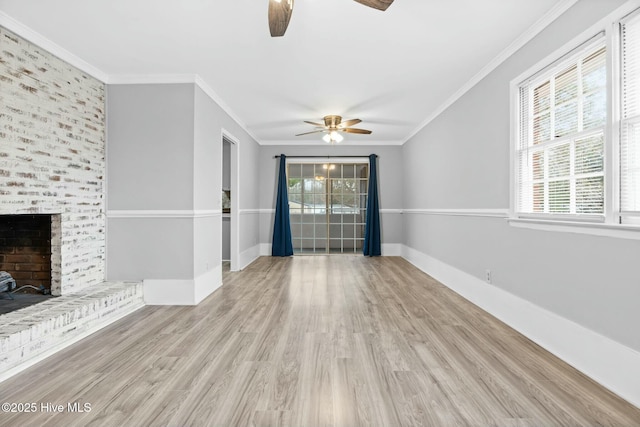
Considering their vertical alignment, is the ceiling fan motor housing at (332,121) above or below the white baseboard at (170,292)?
above

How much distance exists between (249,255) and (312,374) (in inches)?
176

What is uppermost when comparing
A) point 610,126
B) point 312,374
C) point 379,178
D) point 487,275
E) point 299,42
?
point 299,42

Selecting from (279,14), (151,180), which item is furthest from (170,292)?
(279,14)

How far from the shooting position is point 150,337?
106 inches

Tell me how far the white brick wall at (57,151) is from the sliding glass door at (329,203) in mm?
4367

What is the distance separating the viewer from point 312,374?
81.4 inches

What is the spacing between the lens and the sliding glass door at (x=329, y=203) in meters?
7.47

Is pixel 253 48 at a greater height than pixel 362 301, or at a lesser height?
greater

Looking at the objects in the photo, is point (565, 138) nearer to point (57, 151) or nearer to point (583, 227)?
point (583, 227)

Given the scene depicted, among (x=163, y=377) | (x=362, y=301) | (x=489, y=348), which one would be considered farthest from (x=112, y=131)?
(x=489, y=348)

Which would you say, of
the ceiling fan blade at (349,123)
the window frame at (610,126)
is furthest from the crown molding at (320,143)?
the window frame at (610,126)

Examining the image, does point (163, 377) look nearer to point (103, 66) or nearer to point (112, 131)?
point (112, 131)

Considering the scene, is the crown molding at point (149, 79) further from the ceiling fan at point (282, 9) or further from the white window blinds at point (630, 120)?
the white window blinds at point (630, 120)

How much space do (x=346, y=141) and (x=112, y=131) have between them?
4.44 meters
